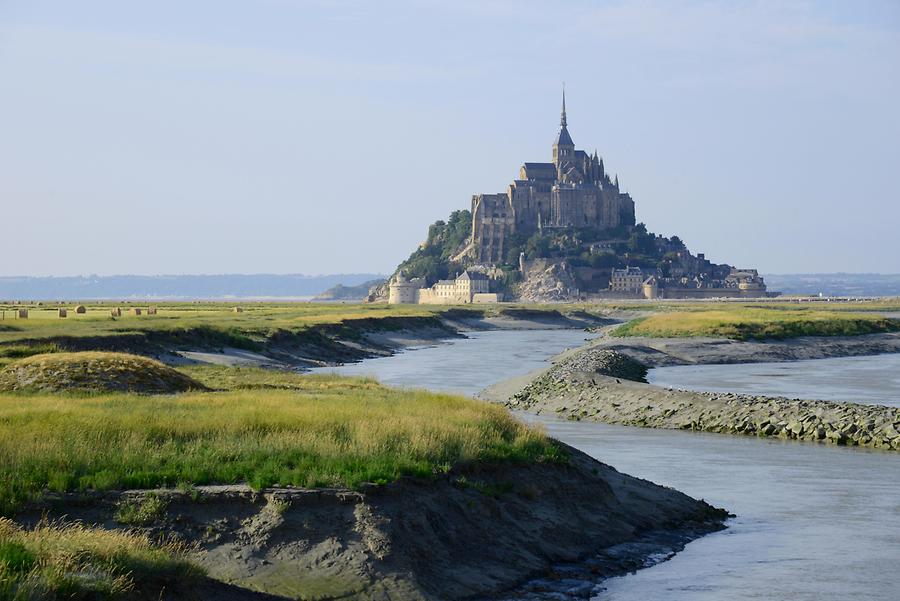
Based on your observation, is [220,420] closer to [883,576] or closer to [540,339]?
[883,576]

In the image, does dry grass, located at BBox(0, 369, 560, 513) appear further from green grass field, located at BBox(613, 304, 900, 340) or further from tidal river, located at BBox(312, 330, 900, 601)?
green grass field, located at BBox(613, 304, 900, 340)

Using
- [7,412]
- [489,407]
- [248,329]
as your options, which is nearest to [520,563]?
[489,407]

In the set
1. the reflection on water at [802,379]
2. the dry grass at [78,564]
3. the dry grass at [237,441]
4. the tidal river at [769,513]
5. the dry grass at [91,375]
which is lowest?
the reflection on water at [802,379]

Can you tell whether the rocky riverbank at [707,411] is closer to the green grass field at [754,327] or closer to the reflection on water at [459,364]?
the reflection on water at [459,364]

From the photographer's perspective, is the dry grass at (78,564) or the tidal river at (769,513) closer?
the dry grass at (78,564)

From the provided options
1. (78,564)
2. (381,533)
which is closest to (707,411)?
(381,533)

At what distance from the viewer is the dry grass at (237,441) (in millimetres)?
17109

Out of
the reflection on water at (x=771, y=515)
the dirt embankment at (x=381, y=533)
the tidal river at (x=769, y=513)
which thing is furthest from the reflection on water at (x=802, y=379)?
the dirt embankment at (x=381, y=533)

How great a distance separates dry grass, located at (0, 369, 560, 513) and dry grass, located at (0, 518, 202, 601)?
2.39 meters

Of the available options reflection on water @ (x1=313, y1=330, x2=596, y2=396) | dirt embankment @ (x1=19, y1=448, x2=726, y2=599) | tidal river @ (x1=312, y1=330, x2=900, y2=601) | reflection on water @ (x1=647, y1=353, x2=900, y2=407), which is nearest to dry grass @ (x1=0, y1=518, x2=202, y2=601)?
dirt embankment @ (x1=19, y1=448, x2=726, y2=599)

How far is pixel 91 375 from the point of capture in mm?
28641

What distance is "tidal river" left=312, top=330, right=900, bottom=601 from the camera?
1736 cm

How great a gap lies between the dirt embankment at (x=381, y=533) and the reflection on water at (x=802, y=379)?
88.8ft

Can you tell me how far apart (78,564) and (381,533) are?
4.85 m
